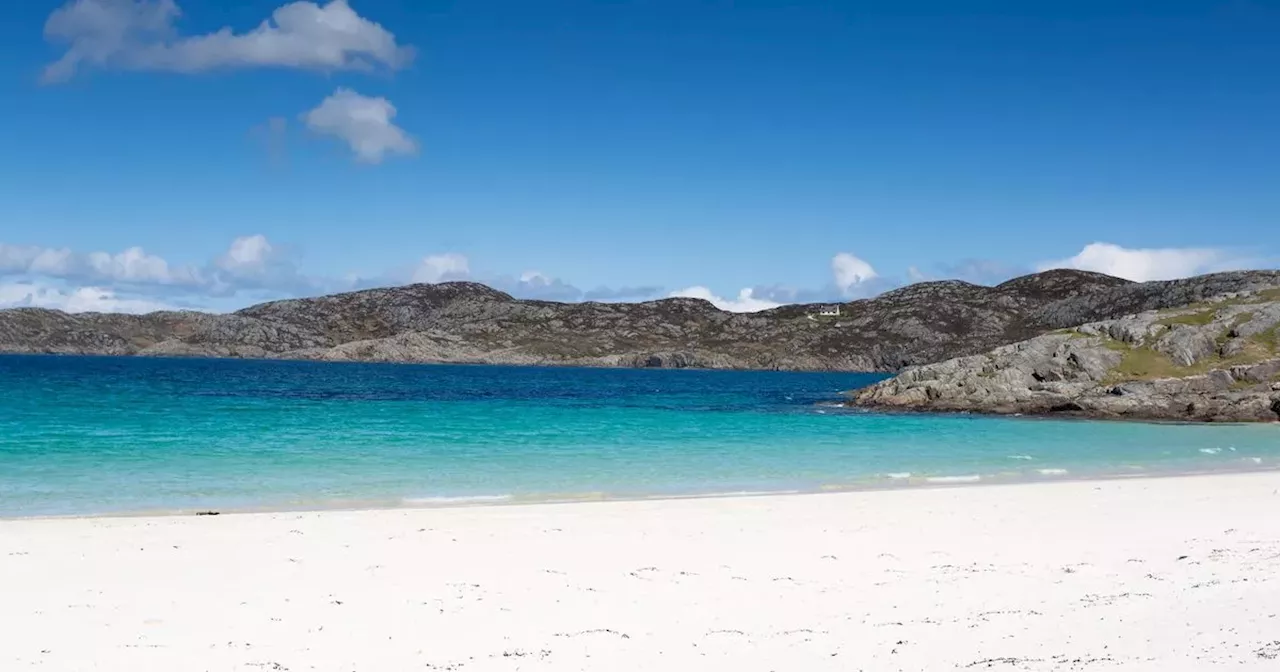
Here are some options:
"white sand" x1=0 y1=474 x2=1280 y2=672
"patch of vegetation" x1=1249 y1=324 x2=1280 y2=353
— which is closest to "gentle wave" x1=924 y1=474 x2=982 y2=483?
"white sand" x1=0 y1=474 x2=1280 y2=672

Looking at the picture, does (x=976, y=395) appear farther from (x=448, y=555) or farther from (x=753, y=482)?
(x=448, y=555)

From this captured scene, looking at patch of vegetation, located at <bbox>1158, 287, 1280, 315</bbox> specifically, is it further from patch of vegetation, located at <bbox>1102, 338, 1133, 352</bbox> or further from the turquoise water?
the turquoise water

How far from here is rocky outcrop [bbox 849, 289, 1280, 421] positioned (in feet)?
185

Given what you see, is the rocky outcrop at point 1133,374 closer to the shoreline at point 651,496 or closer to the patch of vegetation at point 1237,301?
the patch of vegetation at point 1237,301

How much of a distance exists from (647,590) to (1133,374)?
60261mm

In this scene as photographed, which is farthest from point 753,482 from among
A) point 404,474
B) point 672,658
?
point 672,658

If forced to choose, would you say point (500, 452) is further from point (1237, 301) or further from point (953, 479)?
point (1237, 301)

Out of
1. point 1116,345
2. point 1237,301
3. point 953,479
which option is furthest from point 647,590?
point 1237,301

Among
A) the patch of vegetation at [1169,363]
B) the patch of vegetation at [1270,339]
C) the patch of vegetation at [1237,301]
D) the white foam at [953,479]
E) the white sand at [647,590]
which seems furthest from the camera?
the patch of vegetation at [1237,301]

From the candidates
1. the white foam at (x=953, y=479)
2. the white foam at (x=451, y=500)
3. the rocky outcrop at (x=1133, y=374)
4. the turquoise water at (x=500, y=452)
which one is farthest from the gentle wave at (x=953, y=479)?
the rocky outcrop at (x=1133, y=374)

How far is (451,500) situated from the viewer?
21.8 metres

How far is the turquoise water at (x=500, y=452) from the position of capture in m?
22.9

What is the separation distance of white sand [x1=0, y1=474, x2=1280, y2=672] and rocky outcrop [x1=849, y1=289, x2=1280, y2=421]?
41.5 metres

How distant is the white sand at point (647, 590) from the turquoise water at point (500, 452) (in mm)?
4265
